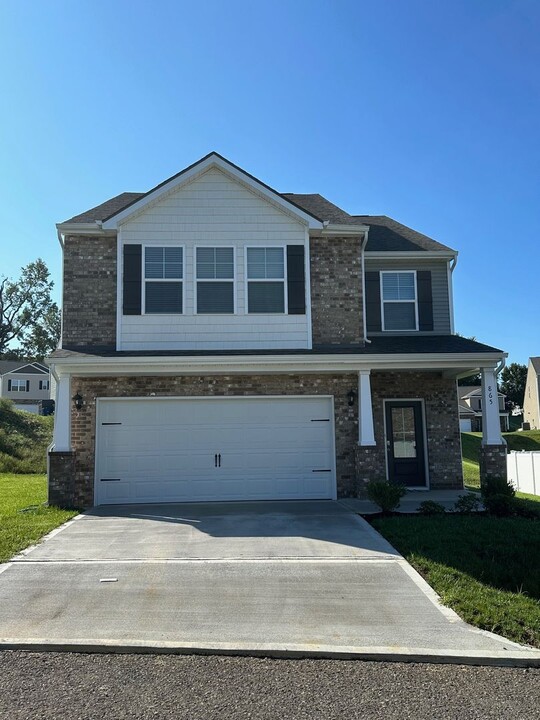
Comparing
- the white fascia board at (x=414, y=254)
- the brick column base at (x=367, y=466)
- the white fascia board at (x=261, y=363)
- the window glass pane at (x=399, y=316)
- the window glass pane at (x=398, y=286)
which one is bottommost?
the brick column base at (x=367, y=466)

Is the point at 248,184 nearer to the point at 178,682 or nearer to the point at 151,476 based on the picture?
the point at 151,476

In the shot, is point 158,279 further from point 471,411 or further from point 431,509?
point 471,411

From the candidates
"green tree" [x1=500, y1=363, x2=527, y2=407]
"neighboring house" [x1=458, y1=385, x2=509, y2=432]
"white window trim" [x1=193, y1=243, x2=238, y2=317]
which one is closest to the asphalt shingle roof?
"white window trim" [x1=193, y1=243, x2=238, y2=317]

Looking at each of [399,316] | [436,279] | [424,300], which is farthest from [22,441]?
[436,279]

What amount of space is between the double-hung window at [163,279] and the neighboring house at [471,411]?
4400cm

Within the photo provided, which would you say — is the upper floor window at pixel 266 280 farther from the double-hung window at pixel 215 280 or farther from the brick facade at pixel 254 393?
the brick facade at pixel 254 393

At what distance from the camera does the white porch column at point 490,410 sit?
12.2 metres

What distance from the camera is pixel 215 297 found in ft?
42.1

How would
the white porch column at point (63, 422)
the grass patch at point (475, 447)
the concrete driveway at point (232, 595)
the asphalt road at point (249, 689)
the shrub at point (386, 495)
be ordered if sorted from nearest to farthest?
the asphalt road at point (249, 689) → the concrete driveway at point (232, 595) → the shrub at point (386, 495) → the white porch column at point (63, 422) → the grass patch at point (475, 447)

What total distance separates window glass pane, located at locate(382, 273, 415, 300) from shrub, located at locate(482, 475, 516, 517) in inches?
213

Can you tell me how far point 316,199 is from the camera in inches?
622

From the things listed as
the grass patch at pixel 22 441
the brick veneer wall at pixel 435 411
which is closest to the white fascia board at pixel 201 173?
the brick veneer wall at pixel 435 411

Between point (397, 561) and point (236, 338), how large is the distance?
657 centimetres

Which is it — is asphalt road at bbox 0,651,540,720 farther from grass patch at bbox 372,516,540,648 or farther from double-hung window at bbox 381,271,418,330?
double-hung window at bbox 381,271,418,330
